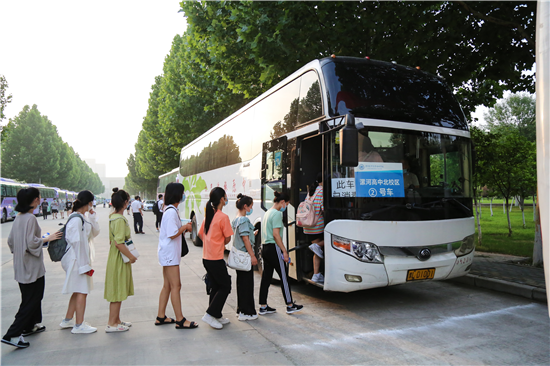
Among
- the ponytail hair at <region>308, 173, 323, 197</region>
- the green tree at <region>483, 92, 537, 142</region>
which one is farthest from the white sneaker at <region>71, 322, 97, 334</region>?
the green tree at <region>483, 92, 537, 142</region>

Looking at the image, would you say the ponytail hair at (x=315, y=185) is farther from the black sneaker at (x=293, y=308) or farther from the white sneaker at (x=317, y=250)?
the black sneaker at (x=293, y=308)

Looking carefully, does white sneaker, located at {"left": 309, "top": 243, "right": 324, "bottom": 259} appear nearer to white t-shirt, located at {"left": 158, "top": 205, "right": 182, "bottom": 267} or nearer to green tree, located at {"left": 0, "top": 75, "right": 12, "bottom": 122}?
white t-shirt, located at {"left": 158, "top": 205, "right": 182, "bottom": 267}

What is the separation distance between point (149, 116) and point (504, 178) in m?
31.9

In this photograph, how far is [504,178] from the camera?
15227 millimetres

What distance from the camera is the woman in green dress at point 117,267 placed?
4.97m

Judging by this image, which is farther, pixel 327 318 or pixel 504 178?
pixel 504 178

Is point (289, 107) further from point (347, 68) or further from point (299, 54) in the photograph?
point (299, 54)

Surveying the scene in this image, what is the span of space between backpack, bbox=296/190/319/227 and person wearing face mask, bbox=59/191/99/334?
2.94m

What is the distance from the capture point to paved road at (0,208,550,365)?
423 cm

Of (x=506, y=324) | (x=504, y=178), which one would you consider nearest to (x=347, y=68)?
(x=506, y=324)

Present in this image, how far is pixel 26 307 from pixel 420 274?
496 centimetres

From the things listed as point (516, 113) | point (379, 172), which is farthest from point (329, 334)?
point (516, 113)

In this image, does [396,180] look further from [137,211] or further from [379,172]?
[137,211]

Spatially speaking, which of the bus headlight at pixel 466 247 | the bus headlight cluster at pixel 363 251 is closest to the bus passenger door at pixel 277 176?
the bus headlight cluster at pixel 363 251
